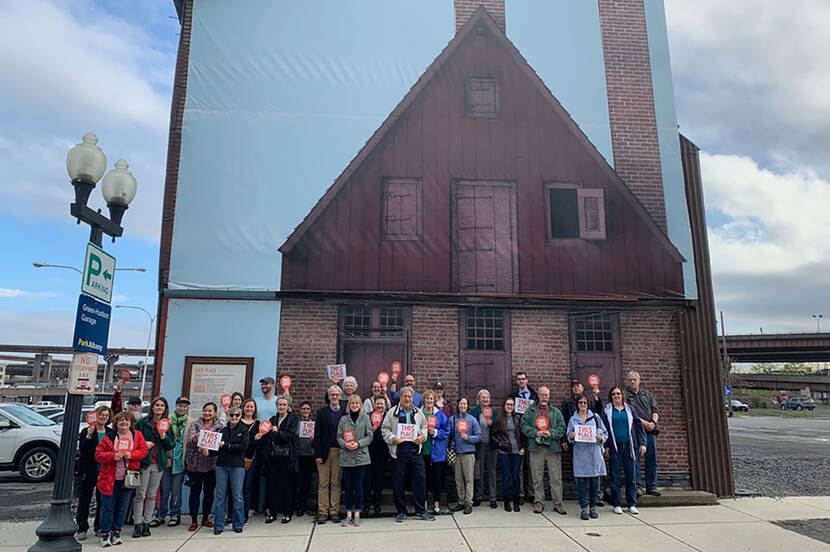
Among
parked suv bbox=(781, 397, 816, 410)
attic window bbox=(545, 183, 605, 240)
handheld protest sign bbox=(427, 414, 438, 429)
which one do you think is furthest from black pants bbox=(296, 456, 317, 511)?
parked suv bbox=(781, 397, 816, 410)

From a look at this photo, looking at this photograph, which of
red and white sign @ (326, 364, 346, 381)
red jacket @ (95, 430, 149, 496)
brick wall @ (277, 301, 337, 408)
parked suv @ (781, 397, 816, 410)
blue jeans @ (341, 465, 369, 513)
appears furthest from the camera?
parked suv @ (781, 397, 816, 410)

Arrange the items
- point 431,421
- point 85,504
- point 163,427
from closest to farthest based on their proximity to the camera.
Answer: point 85,504, point 163,427, point 431,421

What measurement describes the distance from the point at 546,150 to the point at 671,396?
524 centimetres

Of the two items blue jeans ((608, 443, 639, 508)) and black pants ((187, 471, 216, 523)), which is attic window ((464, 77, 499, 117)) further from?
black pants ((187, 471, 216, 523))

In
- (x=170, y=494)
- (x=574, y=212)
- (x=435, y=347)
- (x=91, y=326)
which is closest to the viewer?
(x=91, y=326)

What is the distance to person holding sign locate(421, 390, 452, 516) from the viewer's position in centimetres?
811

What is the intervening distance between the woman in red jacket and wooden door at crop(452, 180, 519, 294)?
18.6ft

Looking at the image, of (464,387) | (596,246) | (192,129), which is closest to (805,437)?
(596,246)

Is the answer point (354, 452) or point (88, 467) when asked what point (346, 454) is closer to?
point (354, 452)

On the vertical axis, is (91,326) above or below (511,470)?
above

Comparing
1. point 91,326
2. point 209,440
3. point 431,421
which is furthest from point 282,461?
point 91,326

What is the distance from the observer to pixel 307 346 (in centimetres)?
956

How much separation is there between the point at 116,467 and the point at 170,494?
1104mm

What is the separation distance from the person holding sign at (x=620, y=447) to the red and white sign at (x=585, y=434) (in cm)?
55
